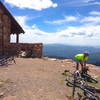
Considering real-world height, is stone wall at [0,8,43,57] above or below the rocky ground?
above

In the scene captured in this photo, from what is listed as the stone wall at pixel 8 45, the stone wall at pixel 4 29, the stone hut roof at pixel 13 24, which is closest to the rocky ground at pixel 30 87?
the stone wall at pixel 8 45

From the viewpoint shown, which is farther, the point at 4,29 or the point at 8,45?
the point at 4,29

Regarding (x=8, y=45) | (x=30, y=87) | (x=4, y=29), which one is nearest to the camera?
(x=30, y=87)

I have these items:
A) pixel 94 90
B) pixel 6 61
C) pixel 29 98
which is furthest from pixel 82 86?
pixel 6 61

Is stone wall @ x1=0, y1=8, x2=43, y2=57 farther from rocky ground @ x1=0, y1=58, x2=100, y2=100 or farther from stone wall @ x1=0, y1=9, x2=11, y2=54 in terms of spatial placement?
rocky ground @ x1=0, y1=58, x2=100, y2=100

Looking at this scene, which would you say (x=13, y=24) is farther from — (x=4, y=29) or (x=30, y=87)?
(x=30, y=87)

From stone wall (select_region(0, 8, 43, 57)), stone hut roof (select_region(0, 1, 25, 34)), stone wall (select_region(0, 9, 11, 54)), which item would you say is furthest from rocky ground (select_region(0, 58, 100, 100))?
stone hut roof (select_region(0, 1, 25, 34))

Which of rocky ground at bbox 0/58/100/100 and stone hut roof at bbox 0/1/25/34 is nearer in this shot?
rocky ground at bbox 0/58/100/100

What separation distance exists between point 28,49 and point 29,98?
17.9m

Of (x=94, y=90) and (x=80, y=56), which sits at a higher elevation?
(x=80, y=56)

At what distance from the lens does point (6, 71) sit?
Result: 1772 centimetres

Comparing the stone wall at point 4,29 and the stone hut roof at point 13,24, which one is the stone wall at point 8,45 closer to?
the stone wall at point 4,29

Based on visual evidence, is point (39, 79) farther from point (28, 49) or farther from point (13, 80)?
point (28, 49)

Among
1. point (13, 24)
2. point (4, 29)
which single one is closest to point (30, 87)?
point (4, 29)
